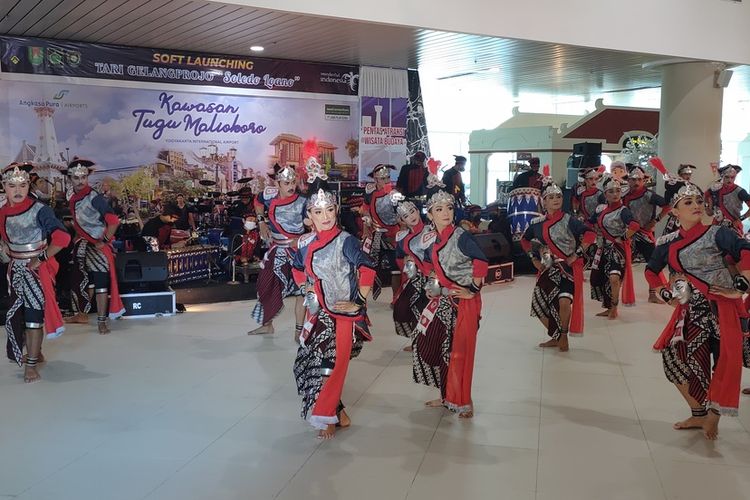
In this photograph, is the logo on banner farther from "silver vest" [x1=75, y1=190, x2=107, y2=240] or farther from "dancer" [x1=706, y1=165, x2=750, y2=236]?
"dancer" [x1=706, y1=165, x2=750, y2=236]

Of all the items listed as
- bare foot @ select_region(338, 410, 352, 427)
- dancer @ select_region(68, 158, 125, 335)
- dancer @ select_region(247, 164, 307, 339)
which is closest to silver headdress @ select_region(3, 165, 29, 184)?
dancer @ select_region(68, 158, 125, 335)

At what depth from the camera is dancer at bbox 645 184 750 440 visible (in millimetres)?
3820

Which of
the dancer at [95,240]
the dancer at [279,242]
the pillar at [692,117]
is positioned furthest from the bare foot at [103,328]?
the pillar at [692,117]

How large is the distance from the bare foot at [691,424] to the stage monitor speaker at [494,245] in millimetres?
5535

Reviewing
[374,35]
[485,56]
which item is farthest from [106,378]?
[485,56]

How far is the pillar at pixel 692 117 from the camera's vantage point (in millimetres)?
10695

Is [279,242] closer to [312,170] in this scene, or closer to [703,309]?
[312,170]

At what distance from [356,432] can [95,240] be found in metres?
3.61

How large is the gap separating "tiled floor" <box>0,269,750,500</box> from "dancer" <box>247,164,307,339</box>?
366 millimetres

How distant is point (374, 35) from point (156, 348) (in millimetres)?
4540

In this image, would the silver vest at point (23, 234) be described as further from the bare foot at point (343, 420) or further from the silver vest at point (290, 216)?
the bare foot at point (343, 420)

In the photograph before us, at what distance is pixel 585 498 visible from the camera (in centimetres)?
334

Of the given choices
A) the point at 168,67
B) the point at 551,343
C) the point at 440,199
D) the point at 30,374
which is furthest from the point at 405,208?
the point at 168,67

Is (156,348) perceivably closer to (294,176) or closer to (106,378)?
(106,378)
